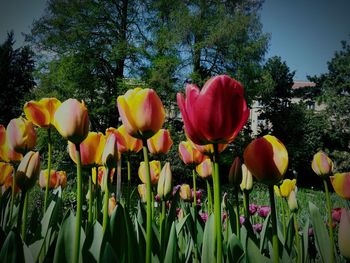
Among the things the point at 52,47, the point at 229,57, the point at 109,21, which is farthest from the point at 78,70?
the point at 229,57

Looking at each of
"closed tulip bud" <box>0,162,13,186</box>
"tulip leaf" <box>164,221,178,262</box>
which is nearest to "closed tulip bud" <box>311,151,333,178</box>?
"tulip leaf" <box>164,221,178,262</box>

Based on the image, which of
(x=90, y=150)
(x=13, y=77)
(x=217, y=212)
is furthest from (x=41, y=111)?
(x=13, y=77)

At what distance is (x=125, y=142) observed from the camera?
116 cm

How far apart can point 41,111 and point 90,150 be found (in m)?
0.43

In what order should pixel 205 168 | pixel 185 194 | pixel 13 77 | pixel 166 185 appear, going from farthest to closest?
pixel 13 77, pixel 185 194, pixel 205 168, pixel 166 185

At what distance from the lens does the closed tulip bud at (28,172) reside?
0.83 m

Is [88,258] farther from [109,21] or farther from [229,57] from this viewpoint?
[109,21]

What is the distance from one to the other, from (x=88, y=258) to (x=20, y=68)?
17.9 meters

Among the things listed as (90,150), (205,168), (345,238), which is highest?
(90,150)

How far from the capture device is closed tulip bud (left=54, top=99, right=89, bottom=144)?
0.79 m

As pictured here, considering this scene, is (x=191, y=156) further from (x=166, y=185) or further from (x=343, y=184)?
(x=343, y=184)

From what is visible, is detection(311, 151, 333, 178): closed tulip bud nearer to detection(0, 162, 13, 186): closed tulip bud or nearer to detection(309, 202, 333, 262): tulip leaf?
detection(309, 202, 333, 262): tulip leaf

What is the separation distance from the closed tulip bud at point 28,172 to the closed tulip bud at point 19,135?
26 centimetres

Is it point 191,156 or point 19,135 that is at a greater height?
point 19,135
